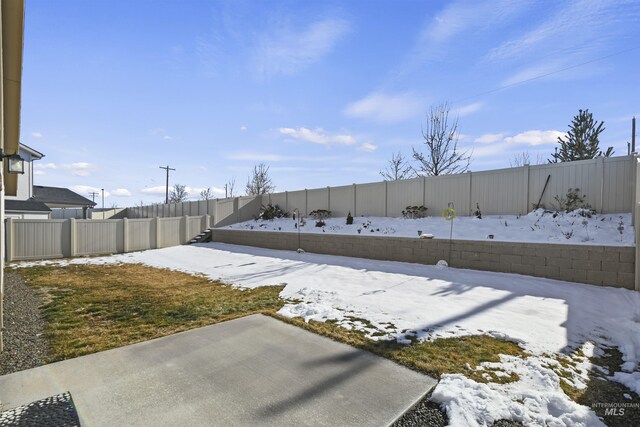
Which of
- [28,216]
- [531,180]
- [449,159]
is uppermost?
[449,159]

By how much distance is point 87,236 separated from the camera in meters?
12.8

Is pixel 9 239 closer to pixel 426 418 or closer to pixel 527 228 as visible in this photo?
pixel 426 418

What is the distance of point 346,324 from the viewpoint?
4195 mm

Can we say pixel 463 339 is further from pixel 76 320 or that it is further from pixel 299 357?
pixel 76 320

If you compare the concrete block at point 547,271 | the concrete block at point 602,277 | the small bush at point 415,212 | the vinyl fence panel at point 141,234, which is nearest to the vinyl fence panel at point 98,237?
the vinyl fence panel at point 141,234

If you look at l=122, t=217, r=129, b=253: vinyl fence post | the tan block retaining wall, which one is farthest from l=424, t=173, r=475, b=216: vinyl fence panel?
l=122, t=217, r=129, b=253: vinyl fence post

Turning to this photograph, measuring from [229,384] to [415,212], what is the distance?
1045cm

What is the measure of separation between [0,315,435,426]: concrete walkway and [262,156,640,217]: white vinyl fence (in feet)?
27.1

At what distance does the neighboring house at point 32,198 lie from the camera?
14990 mm

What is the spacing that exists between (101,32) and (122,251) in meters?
10.1

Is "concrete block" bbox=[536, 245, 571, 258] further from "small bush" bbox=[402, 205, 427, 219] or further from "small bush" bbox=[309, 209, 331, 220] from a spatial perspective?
"small bush" bbox=[309, 209, 331, 220]

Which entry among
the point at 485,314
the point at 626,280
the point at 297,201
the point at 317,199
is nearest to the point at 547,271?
the point at 626,280

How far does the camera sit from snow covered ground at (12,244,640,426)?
8.04ft

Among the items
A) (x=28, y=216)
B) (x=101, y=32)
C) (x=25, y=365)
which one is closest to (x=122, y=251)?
(x=28, y=216)
